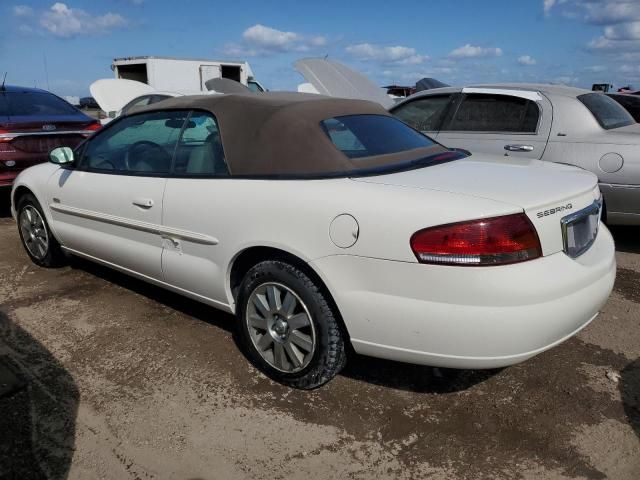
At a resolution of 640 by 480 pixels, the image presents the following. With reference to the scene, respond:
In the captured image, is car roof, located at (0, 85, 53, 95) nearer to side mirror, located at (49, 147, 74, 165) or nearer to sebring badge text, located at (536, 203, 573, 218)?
side mirror, located at (49, 147, 74, 165)

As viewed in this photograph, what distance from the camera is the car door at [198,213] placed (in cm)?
303

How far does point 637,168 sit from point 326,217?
11.3 ft

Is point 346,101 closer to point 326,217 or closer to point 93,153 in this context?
point 326,217

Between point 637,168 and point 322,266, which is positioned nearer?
point 322,266

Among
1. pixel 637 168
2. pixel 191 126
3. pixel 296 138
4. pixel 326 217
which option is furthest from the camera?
pixel 637 168

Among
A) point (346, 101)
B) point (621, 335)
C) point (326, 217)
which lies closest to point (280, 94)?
point (346, 101)

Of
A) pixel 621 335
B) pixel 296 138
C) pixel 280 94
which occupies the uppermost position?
pixel 280 94

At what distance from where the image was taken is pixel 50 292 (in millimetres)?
4289

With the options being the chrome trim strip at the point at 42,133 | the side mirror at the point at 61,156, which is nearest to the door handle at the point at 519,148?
the side mirror at the point at 61,156

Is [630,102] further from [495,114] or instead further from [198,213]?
[198,213]

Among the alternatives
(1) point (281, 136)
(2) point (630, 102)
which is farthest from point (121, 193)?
(2) point (630, 102)

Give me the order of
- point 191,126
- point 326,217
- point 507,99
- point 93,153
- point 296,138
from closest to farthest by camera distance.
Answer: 1. point 326,217
2. point 296,138
3. point 191,126
4. point 93,153
5. point 507,99

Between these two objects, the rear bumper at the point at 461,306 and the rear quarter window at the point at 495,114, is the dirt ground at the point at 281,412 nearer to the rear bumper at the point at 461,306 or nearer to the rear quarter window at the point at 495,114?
the rear bumper at the point at 461,306

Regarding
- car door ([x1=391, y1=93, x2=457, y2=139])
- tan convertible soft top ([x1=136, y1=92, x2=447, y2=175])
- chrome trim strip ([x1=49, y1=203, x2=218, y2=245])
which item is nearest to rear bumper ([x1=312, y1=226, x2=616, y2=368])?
tan convertible soft top ([x1=136, y1=92, x2=447, y2=175])
